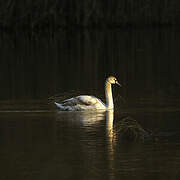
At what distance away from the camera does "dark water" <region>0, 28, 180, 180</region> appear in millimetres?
9680

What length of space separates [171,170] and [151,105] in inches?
213

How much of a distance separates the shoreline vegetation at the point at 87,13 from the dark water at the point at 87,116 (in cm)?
897

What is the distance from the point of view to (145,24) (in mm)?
39031

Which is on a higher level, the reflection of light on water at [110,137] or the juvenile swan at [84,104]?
the juvenile swan at [84,104]

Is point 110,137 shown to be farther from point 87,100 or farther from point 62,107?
point 62,107

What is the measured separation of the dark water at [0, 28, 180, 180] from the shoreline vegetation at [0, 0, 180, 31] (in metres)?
8.97

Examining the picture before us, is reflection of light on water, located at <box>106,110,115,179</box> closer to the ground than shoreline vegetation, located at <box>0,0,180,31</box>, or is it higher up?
closer to the ground

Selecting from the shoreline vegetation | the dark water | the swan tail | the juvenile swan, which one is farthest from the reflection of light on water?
the shoreline vegetation

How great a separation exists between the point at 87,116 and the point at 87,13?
966 inches

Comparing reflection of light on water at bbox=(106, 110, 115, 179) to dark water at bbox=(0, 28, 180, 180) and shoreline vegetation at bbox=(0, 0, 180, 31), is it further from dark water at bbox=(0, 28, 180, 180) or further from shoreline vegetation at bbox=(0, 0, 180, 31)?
shoreline vegetation at bbox=(0, 0, 180, 31)

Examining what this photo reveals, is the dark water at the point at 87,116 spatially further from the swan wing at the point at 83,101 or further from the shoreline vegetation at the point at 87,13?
the shoreline vegetation at the point at 87,13

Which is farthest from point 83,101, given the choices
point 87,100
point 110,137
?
point 110,137

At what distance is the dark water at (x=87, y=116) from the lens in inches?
381

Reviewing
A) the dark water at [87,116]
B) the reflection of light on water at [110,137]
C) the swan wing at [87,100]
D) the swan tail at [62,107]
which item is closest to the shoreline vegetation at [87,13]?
the dark water at [87,116]
